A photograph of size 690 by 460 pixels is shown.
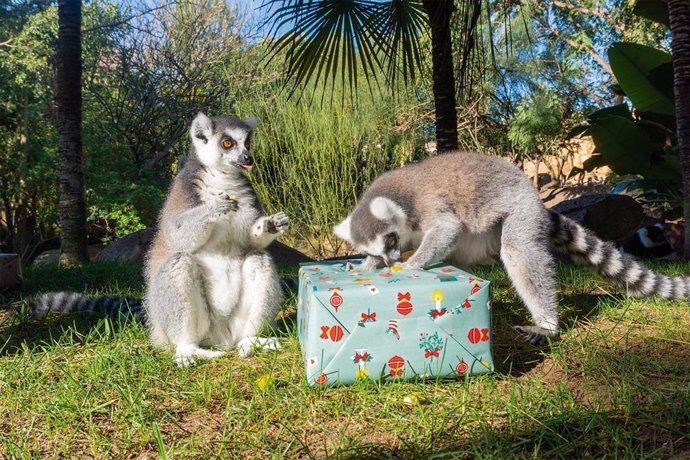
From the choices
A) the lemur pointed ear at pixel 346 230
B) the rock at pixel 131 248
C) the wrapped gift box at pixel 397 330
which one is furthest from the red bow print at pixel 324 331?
the rock at pixel 131 248

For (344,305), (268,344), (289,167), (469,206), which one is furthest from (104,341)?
(289,167)

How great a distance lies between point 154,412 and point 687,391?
6.71 ft

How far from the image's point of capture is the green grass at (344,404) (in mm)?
1855

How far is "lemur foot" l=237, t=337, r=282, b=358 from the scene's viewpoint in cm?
289

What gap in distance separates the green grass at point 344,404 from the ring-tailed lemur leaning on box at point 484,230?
0.30 metres

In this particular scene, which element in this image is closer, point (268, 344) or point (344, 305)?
point (344, 305)

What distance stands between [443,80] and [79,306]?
3929mm

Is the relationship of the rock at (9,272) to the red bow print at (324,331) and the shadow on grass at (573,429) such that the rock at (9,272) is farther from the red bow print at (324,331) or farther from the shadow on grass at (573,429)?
the shadow on grass at (573,429)

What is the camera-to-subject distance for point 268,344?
9.69 feet

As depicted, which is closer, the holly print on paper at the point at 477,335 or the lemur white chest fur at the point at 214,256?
the holly print on paper at the point at 477,335

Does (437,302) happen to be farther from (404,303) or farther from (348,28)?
(348,28)

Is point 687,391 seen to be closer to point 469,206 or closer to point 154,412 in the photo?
point 469,206

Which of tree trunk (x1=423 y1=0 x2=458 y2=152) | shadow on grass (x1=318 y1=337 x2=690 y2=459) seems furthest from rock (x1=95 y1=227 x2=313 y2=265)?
shadow on grass (x1=318 y1=337 x2=690 y2=459)

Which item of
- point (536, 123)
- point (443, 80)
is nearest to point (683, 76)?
point (443, 80)
